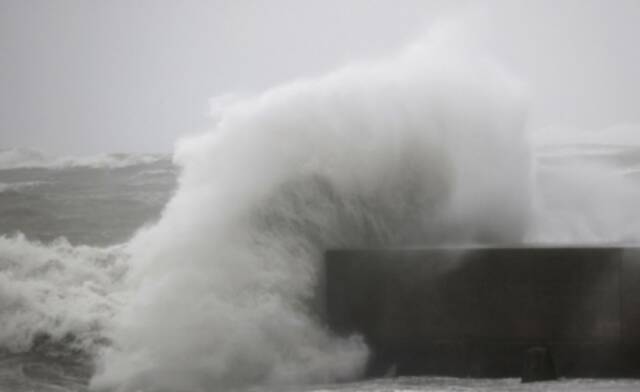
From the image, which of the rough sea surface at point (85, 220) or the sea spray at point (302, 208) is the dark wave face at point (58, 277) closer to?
the rough sea surface at point (85, 220)

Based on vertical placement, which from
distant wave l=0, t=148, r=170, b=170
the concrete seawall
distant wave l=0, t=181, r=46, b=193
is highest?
distant wave l=0, t=148, r=170, b=170

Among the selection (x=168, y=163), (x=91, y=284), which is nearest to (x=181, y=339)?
(x=91, y=284)

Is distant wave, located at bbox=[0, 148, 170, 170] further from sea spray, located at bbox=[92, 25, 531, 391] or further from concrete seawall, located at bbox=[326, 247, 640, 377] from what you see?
concrete seawall, located at bbox=[326, 247, 640, 377]

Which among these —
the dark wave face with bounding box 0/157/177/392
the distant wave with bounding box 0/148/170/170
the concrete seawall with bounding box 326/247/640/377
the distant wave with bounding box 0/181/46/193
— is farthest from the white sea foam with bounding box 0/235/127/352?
the distant wave with bounding box 0/148/170/170

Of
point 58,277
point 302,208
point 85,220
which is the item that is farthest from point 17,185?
point 302,208

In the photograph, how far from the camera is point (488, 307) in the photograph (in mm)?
8289

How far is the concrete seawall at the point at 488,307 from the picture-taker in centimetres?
805

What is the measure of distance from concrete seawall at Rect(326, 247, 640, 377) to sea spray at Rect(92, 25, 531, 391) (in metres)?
0.30

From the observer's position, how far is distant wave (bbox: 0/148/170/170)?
79.7 feet

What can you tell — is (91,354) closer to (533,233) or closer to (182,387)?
(182,387)

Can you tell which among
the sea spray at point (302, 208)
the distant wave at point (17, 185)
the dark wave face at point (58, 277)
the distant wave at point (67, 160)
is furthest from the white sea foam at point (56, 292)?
the distant wave at point (67, 160)

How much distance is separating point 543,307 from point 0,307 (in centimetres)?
516

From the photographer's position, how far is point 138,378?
27.1 ft

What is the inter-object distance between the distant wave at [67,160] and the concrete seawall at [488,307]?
16017mm
